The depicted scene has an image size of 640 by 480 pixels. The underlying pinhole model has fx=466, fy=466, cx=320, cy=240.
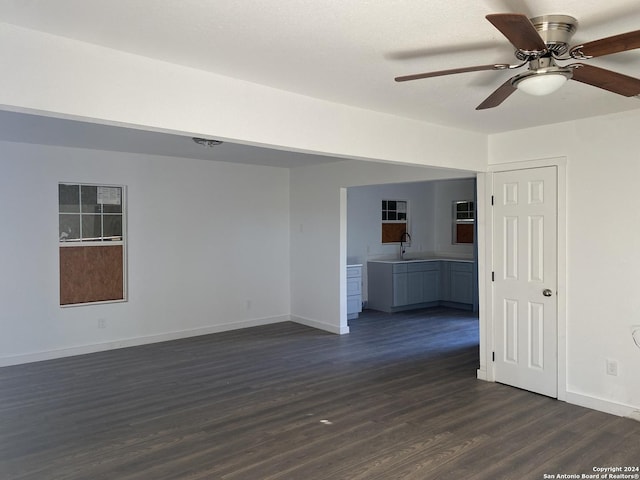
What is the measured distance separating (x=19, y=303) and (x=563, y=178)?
573 centimetres

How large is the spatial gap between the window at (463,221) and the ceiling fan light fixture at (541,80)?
23.2ft

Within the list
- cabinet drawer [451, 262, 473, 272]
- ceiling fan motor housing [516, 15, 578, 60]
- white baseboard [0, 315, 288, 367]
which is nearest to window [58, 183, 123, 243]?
white baseboard [0, 315, 288, 367]

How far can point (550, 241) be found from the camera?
13.4 feet

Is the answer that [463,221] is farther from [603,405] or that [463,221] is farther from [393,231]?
[603,405]

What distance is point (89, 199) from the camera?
5.80 meters

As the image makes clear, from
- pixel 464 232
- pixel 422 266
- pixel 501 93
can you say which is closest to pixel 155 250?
pixel 422 266

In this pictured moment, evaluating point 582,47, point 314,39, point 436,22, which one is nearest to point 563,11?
point 582,47

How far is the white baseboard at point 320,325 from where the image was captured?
6650 millimetres

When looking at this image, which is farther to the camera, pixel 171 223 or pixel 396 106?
pixel 171 223

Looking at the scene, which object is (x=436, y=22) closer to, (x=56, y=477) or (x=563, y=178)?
(x=563, y=178)

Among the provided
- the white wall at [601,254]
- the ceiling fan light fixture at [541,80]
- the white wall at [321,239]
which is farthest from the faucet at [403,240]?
the ceiling fan light fixture at [541,80]

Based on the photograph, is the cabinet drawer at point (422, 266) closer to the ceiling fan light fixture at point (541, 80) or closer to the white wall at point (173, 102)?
the white wall at point (173, 102)

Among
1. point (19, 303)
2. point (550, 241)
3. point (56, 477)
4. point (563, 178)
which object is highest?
point (563, 178)

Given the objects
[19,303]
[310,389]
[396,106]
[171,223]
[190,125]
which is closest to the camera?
[190,125]
